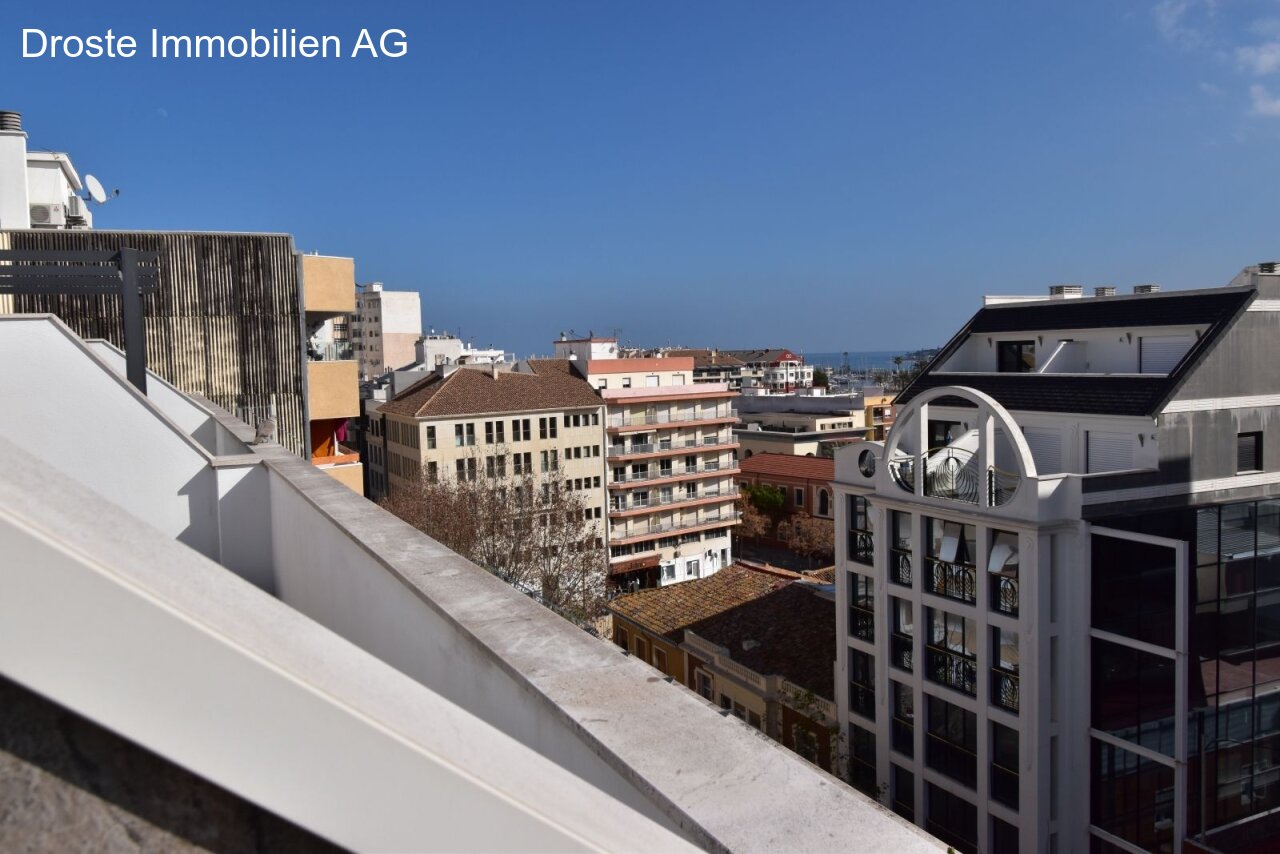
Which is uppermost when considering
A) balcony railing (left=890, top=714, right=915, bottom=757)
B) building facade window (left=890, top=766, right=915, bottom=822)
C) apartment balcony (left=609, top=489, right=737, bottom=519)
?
apartment balcony (left=609, top=489, right=737, bottom=519)

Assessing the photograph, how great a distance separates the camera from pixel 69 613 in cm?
85

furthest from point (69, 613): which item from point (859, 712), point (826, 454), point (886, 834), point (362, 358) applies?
point (362, 358)

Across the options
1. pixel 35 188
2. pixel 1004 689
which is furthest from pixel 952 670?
pixel 35 188

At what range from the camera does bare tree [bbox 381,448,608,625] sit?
24.5m

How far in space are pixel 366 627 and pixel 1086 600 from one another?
15.3 metres

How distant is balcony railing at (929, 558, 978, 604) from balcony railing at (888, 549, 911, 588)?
0.65 m

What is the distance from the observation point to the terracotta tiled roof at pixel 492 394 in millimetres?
41938

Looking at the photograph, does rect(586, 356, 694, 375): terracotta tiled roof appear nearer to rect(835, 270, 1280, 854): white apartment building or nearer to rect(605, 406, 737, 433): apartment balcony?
rect(605, 406, 737, 433): apartment balcony

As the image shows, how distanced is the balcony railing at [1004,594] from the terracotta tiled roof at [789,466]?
33895 mm

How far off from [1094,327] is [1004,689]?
27.0 feet

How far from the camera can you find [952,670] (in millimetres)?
17828

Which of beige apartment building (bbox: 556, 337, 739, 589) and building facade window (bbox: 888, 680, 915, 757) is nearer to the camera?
building facade window (bbox: 888, 680, 915, 757)

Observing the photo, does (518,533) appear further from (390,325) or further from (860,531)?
(390,325)

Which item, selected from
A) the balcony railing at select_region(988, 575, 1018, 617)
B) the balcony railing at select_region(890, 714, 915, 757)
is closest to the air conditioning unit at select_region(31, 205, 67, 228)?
the balcony railing at select_region(988, 575, 1018, 617)
